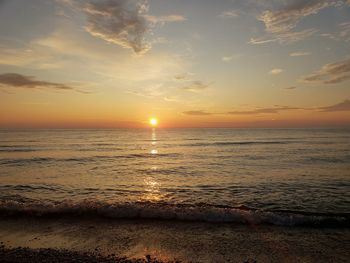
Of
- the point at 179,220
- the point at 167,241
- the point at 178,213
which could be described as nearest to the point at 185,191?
the point at 178,213

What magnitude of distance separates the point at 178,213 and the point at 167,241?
2.82 m

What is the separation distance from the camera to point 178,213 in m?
12.0

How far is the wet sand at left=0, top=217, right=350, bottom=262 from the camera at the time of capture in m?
7.99

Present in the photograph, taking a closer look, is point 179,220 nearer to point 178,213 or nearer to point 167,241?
point 178,213

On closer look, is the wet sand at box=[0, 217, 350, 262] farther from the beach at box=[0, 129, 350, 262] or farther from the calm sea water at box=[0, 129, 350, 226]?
the calm sea water at box=[0, 129, 350, 226]

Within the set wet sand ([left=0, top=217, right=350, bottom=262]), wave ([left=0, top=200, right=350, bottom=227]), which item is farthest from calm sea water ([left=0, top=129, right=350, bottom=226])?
wet sand ([left=0, top=217, right=350, bottom=262])

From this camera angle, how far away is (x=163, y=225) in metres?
11.0

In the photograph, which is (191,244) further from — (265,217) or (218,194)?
(218,194)

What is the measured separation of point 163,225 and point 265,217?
13.6ft

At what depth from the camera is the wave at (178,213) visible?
37.0 ft

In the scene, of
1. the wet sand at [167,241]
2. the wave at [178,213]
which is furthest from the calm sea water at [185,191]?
the wet sand at [167,241]

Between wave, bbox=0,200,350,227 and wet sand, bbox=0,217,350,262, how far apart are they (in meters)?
0.55

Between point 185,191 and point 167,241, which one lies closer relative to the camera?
point 167,241

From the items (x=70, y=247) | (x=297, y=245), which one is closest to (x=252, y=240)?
(x=297, y=245)
